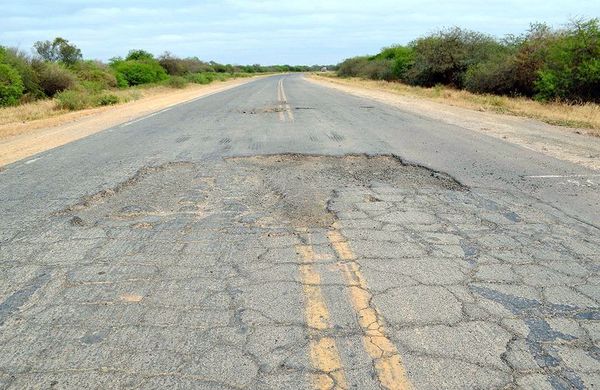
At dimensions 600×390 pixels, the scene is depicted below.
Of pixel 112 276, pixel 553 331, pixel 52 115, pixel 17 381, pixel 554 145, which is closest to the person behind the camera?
pixel 17 381

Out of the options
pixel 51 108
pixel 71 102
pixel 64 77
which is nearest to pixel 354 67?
pixel 64 77

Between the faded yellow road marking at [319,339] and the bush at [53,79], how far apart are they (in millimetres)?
28800

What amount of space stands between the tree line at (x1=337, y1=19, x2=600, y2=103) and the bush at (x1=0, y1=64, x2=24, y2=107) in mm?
25579

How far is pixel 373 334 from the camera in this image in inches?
114

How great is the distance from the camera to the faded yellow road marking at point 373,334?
2498 mm

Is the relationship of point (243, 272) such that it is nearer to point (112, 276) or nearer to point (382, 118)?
point (112, 276)

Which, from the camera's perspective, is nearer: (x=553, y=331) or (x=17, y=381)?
(x=17, y=381)

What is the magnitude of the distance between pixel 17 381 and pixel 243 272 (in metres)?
1.68

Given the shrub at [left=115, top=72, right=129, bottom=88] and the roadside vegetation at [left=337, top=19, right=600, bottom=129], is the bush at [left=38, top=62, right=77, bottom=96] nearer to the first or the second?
the shrub at [left=115, top=72, right=129, bottom=88]

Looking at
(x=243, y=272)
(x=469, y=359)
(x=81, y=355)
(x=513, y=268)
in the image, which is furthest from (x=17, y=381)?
(x=513, y=268)

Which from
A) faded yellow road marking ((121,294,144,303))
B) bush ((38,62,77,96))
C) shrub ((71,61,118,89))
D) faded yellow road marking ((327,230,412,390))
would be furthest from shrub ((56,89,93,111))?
faded yellow road marking ((327,230,412,390))

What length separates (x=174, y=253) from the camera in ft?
13.7

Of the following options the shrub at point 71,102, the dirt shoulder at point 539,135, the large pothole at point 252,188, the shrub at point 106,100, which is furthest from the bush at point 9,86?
the large pothole at point 252,188

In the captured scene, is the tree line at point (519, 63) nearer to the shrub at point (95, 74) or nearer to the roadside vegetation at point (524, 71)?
the roadside vegetation at point (524, 71)
